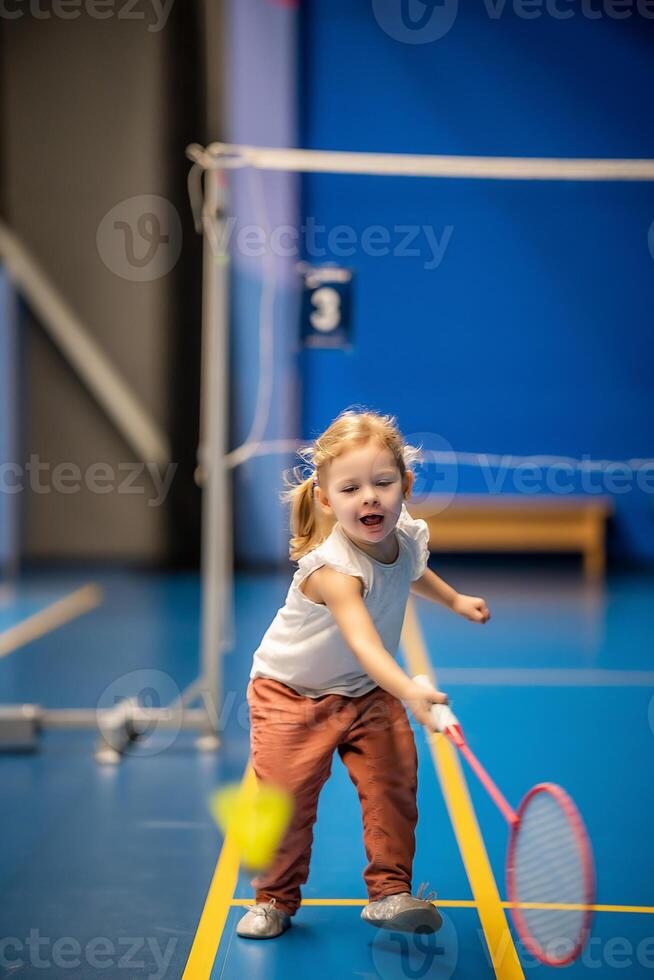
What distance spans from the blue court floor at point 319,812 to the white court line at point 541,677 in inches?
0.8

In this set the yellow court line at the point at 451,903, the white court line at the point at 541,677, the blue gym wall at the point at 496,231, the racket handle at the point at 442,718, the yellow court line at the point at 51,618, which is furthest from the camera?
the blue gym wall at the point at 496,231

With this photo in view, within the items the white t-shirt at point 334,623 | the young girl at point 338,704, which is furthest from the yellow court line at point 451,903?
the white t-shirt at point 334,623

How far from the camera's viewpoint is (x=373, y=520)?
2.76 m

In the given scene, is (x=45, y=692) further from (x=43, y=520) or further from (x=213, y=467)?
(x=43, y=520)

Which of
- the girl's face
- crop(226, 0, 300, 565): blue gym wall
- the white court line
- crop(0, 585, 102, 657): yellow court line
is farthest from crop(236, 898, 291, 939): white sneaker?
crop(226, 0, 300, 565): blue gym wall

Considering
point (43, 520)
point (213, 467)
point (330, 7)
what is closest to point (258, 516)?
point (43, 520)

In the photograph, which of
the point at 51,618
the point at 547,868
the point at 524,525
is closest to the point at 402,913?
the point at 547,868

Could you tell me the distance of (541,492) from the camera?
10.9 meters

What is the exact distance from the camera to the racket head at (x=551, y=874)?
232cm

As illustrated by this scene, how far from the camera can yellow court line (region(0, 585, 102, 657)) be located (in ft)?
23.1

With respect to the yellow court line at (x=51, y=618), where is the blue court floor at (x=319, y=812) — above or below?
above

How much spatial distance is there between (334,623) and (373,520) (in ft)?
1.03

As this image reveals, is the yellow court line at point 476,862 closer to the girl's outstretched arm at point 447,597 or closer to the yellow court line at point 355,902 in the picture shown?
the yellow court line at point 355,902

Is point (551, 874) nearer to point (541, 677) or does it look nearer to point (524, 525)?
point (541, 677)
